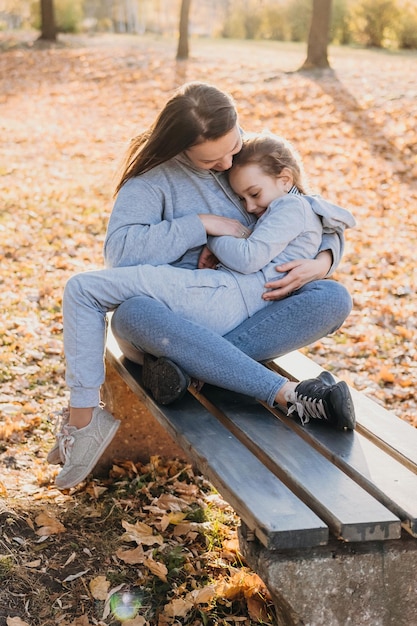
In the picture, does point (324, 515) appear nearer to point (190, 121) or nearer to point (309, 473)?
point (309, 473)

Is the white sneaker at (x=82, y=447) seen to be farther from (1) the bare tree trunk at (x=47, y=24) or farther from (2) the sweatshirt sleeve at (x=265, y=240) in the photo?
(1) the bare tree trunk at (x=47, y=24)

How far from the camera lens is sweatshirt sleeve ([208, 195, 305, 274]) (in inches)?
119

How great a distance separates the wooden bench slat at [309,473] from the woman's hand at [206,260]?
621mm

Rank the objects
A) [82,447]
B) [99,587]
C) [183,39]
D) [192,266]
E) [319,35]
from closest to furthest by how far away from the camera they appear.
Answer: [99,587], [82,447], [192,266], [319,35], [183,39]

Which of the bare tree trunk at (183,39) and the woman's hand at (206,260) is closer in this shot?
the woman's hand at (206,260)

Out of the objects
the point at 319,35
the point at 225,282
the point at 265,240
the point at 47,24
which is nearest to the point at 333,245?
the point at 265,240

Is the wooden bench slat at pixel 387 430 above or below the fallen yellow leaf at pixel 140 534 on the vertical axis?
above

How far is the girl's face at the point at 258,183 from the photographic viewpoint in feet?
10.4

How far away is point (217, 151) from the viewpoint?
3.05 metres

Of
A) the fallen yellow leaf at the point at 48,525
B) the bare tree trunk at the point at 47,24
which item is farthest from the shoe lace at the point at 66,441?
the bare tree trunk at the point at 47,24

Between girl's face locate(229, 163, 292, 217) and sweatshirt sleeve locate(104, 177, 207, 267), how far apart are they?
0.24 meters

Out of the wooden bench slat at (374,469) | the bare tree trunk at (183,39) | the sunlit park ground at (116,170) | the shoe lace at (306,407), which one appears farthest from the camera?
the bare tree trunk at (183,39)

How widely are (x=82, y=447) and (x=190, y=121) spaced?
1.24m

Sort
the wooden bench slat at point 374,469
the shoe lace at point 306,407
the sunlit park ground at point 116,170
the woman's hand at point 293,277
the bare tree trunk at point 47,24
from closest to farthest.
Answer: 1. the wooden bench slat at point 374,469
2. the shoe lace at point 306,407
3. the woman's hand at point 293,277
4. the sunlit park ground at point 116,170
5. the bare tree trunk at point 47,24
